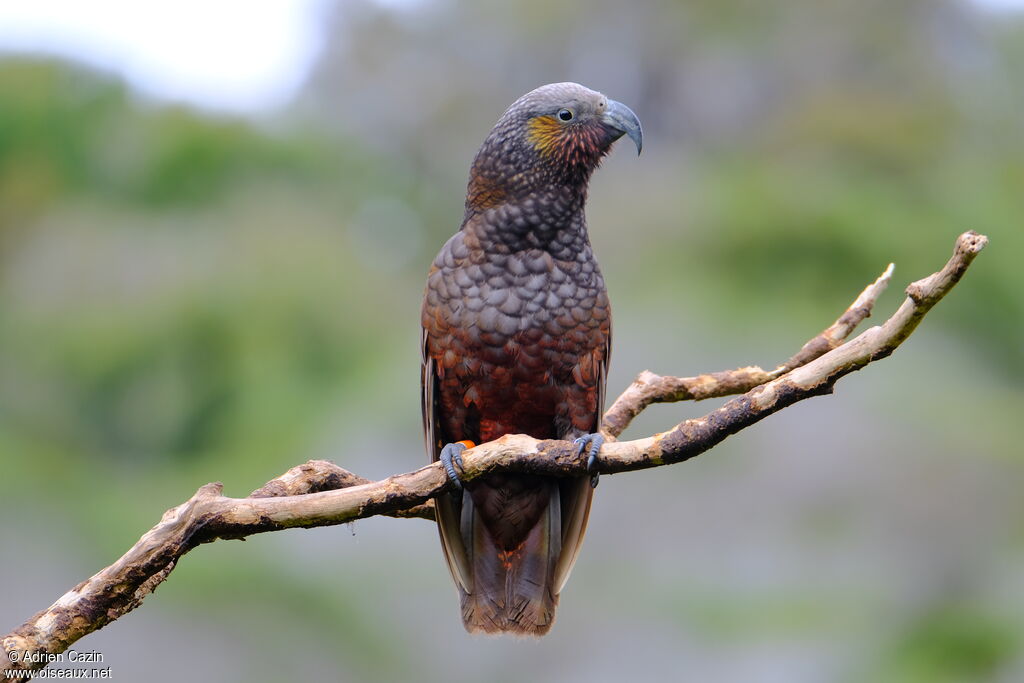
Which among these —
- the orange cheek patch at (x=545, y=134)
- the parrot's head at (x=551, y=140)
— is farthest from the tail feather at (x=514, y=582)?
the orange cheek patch at (x=545, y=134)

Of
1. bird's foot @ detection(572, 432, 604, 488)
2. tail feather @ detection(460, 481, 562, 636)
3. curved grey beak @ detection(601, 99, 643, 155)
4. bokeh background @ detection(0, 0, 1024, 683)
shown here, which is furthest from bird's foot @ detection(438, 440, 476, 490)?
bokeh background @ detection(0, 0, 1024, 683)

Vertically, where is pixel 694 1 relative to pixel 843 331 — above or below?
above

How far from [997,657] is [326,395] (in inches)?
289

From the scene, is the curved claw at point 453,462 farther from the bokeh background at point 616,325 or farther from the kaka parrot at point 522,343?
the bokeh background at point 616,325

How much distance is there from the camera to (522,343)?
13.0ft

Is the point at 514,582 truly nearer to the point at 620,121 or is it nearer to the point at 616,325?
the point at 620,121

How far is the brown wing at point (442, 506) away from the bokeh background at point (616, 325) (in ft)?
15.8

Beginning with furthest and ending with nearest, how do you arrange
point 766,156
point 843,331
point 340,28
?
point 340,28 < point 766,156 < point 843,331

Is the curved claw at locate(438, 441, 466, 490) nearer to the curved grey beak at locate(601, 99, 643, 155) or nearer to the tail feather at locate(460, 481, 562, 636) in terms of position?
the tail feather at locate(460, 481, 562, 636)

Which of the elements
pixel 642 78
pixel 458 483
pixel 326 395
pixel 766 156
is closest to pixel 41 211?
pixel 326 395

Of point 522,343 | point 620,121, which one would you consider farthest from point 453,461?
point 620,121

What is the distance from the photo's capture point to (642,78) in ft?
41.0

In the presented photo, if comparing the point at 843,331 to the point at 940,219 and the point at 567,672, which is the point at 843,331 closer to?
the point at 567,672

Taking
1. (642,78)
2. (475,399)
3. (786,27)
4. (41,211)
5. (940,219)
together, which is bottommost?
(475,399)
